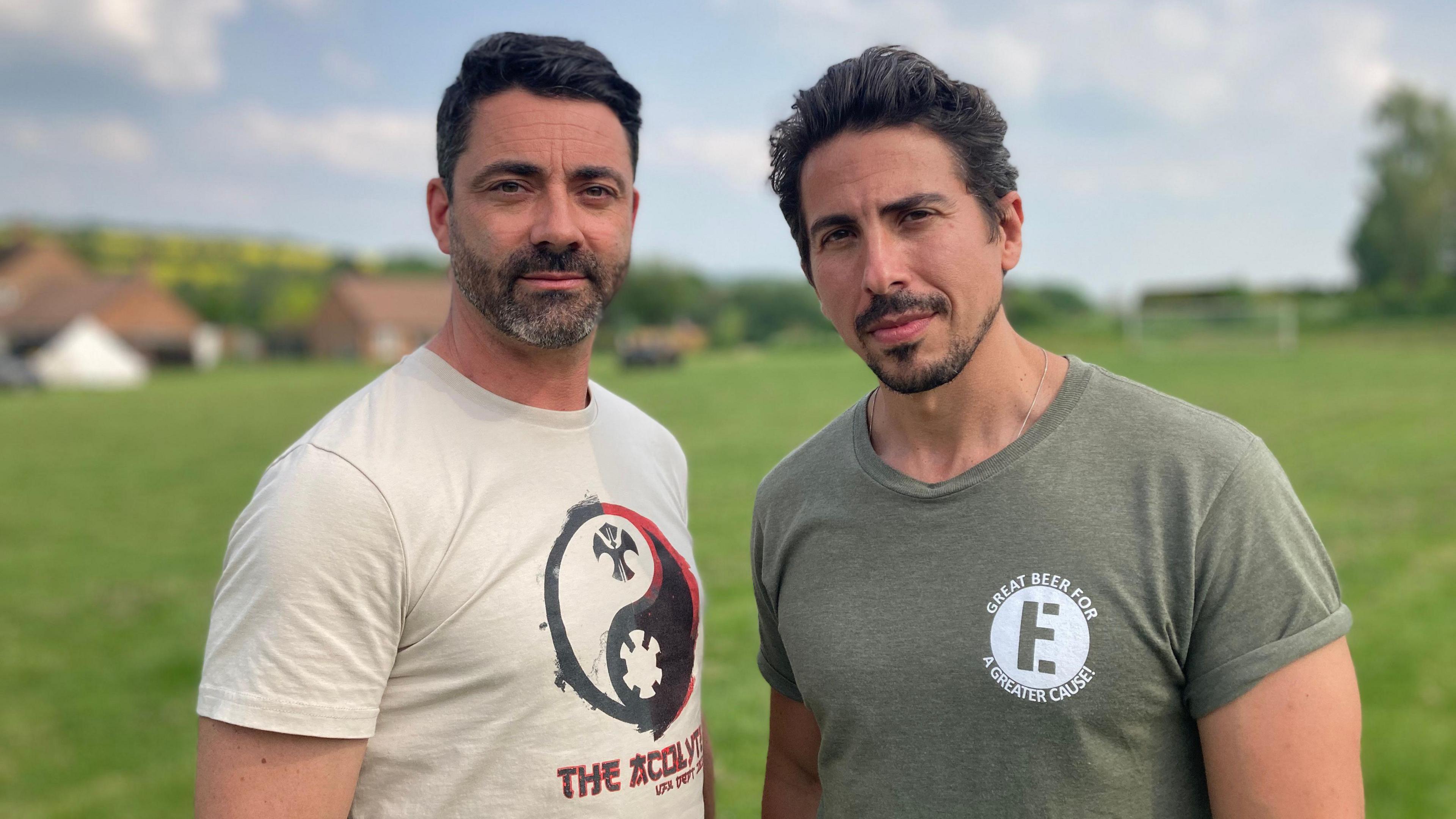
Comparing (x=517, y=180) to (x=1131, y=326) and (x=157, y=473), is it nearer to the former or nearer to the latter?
(x=157, y=473)

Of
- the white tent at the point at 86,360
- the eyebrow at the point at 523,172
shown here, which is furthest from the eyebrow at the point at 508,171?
the white tent at the point at 86,360

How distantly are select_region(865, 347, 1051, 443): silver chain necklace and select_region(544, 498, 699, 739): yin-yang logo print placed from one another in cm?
58

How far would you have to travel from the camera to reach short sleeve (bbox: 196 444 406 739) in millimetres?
1921

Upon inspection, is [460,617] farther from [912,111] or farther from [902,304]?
[912,111]

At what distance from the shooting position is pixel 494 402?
2367 mm

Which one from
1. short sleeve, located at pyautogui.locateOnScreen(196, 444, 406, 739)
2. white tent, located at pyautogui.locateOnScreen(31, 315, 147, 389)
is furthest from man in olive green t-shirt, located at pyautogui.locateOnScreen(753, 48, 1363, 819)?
white tent, located at pyautogui.locateOnScreen(31, 315, 147, 389)

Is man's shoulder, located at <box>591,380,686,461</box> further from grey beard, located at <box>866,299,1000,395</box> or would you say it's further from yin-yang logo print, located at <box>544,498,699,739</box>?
grey beard, located at <box>866,299,1000,395</box>

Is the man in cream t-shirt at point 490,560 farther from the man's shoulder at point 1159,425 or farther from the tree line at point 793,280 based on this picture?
the tree line at point 793,280

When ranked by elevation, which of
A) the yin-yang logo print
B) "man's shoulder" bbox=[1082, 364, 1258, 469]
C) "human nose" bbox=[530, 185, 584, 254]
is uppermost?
"human nose" bbox=[530, 185, 584, 254]

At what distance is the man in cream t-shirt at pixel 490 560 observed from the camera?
195 centimetres

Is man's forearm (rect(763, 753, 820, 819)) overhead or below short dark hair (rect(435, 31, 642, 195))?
below

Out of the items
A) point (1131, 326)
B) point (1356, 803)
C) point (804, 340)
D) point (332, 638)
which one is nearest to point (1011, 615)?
point (1356, 803)

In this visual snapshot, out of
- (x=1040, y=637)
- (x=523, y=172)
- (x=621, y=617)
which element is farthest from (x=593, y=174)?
(x=1040, y=637)

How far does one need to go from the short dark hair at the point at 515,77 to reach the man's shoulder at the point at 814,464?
96cm
